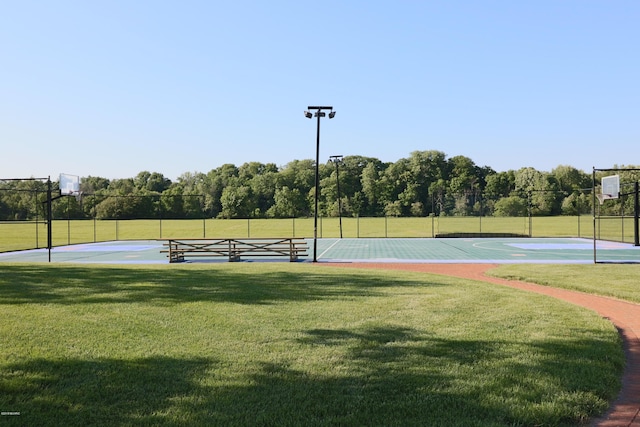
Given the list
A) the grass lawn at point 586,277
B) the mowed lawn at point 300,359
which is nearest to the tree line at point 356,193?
the grass lawn at point 586,277

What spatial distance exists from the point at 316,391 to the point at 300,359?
0.97 m

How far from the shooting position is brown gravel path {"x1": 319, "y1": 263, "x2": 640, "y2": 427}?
4.19 meters

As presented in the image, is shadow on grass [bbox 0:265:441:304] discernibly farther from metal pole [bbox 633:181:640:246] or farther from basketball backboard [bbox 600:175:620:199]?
metal pole [bbox 633:181:640:246]

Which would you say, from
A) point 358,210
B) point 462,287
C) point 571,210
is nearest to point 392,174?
point 358,210

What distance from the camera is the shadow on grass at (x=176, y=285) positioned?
904cm

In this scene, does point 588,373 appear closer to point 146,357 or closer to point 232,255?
point 146,357

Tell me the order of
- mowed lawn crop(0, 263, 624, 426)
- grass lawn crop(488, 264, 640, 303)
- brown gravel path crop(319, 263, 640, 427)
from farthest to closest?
1. grass lawn crop(488, 264, 640, 303)
2. brown gravel path crop(319, 263, 640, 427)
3. mowed lawn crop(0, 263, 624, 426)

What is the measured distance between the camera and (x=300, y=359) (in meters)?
5.33

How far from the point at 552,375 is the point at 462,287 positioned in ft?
20.1

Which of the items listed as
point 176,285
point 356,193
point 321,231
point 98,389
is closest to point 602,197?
point 176,285

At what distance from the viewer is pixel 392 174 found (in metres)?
103

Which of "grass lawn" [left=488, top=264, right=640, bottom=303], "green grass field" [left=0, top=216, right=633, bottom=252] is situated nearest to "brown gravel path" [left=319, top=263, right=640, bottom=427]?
"grass lawn" [left=488, top=264, right=640, bottom=303]

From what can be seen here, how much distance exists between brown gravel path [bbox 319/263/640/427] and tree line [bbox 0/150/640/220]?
23592 millimetres

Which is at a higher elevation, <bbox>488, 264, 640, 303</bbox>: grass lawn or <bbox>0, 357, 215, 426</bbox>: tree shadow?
<bbox>0, 357, 215, 426</bbox>: tree shadow
